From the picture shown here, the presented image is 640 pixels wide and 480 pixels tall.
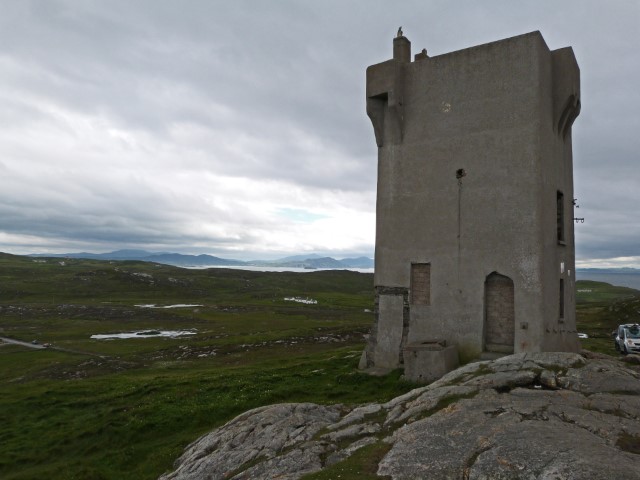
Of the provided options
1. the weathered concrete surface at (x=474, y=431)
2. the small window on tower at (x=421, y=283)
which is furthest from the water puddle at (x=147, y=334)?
the weathered concrete surface at (x=474, y=431)

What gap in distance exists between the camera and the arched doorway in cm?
2198

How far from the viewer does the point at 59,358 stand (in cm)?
4831

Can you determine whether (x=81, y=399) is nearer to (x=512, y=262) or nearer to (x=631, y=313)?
(x=512, y=262)

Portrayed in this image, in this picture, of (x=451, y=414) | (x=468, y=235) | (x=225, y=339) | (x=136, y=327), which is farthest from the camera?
(x=136, y=327)

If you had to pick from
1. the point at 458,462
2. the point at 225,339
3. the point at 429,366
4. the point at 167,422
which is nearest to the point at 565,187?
the point at 429,366

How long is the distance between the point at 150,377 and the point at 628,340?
3519 centimetres

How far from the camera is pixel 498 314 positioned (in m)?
22.3

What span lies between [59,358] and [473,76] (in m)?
48.6

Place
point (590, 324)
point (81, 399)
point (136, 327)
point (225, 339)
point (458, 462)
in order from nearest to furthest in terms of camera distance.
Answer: point (458, 462), point (81, 399), point (225, 339), point (590, 324), point (136, 327)

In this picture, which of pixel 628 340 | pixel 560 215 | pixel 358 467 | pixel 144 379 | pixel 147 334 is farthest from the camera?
pixel 147 334

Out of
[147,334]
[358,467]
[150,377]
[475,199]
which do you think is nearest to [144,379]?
[150,377]

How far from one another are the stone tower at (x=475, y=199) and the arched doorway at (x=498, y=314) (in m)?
0.05

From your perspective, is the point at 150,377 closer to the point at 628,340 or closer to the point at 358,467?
the point at 358,467

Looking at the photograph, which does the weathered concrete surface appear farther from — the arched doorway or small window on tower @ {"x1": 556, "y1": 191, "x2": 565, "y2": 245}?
small window on tower @ {"x1": 556, "y1": 191, "x2": 565, "y2": 245}
